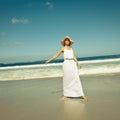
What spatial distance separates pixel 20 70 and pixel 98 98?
10667mm

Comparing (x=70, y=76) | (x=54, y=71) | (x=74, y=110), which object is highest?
(x=70, y=76)

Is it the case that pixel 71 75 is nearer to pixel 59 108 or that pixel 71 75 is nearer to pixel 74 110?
pixel 59 108

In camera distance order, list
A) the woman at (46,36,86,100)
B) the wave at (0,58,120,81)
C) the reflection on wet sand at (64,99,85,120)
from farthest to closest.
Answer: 1. the wave at (0,58,120,81)
2. the woman at (46,36,86,100)
3. the reflection on wet sand at (64,99,85,120)

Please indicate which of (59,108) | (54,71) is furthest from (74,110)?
(54,71)

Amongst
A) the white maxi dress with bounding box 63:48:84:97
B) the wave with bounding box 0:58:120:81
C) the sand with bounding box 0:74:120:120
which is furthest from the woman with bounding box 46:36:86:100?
the wave with bounding box 0:58:120:81

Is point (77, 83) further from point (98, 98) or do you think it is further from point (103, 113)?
point (103, 113)

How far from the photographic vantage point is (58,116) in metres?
4.66

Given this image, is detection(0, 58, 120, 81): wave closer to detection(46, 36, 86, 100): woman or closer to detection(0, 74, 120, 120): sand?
detection(0, 74, 120, 120): sand

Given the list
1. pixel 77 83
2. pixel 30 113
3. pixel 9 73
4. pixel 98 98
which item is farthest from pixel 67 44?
pixel 9 73

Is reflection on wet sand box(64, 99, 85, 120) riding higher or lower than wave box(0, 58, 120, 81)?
lower

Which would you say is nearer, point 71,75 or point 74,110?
point 74,110

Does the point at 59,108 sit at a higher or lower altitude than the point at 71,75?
lower

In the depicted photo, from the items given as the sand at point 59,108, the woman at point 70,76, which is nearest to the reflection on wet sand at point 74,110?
the sand at point 59,108

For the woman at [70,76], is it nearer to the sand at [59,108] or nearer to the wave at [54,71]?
the sand at [59,108]
